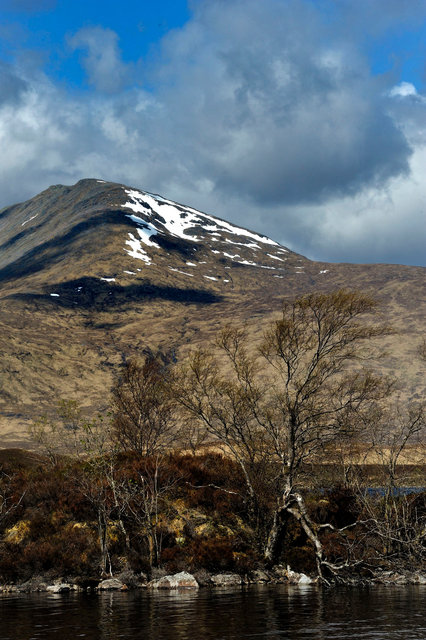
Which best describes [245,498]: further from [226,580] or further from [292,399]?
[292,399]

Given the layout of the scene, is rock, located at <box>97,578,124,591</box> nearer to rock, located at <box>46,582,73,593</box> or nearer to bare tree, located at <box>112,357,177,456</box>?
rock, located at <box>46,582,73,593</box>

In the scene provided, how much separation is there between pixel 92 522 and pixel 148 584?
4.77 meters

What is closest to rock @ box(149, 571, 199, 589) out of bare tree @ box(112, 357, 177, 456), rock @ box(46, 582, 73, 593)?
rock @ box(46, 582, 73, 593)

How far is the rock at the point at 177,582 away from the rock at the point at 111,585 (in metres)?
1.22

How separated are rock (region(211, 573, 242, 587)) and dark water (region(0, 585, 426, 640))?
165 centimetres

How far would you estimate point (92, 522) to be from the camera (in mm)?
28922

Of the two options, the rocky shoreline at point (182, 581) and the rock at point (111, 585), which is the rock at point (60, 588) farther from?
the rock at point (111, 585)

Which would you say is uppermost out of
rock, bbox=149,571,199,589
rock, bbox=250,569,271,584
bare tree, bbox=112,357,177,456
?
bare tree, bbox=112,357,177,456

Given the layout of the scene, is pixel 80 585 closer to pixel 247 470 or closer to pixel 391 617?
pixel 247 470

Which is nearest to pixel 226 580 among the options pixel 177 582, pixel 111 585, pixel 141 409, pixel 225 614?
pixel 177 582

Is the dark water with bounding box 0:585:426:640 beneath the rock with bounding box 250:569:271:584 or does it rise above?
above

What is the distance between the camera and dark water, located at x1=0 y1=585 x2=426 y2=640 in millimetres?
15414

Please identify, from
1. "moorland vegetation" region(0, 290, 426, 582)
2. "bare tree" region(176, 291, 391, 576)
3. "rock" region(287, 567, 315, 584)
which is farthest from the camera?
"bare tree" region(176, 291, 391, 576)

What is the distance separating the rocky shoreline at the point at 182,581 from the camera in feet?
81.9
